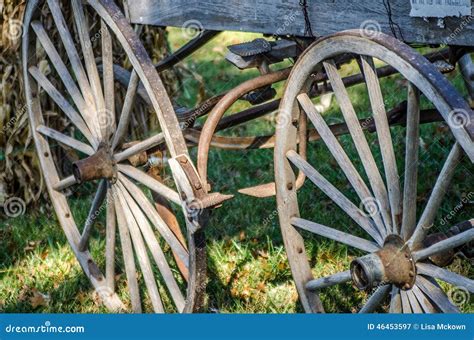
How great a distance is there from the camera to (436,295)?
223 centimetres

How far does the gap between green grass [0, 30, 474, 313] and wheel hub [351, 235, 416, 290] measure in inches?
29.6

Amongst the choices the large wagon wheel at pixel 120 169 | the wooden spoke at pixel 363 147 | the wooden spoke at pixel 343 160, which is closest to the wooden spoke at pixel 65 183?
the large wagon wheel at pixel 120 169

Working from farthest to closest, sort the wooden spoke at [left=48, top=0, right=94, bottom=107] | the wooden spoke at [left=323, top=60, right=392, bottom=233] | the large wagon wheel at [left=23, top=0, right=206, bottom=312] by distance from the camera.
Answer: the wooden spoke at [left=48, top=0, right=94, bottom=107], the large wagon wheel at [left=23, top=0, right=206, bottom=312], the wooden spoke at [left=323, top=60, right=392, bottom=233]

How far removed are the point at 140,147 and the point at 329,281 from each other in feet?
2.56

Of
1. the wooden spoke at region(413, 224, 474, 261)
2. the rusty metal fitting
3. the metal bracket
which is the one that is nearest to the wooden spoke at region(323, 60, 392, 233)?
the wooden spoke at region(413, 224, 474, 261)

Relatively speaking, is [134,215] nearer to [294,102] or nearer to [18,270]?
[294,102]

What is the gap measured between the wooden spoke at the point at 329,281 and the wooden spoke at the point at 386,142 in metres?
0.26

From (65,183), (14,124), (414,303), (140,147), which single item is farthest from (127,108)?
(14,124)

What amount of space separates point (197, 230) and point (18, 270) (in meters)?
1.54

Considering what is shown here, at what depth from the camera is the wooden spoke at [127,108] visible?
2730 millimetres

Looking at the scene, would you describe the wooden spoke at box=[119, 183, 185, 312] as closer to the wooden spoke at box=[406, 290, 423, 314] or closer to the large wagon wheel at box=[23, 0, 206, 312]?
the large wagon wheel at box=[23, 0, 206, 312]

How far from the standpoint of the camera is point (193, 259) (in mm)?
2568

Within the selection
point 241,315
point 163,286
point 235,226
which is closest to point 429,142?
point 235,226

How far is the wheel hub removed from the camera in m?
2.30
